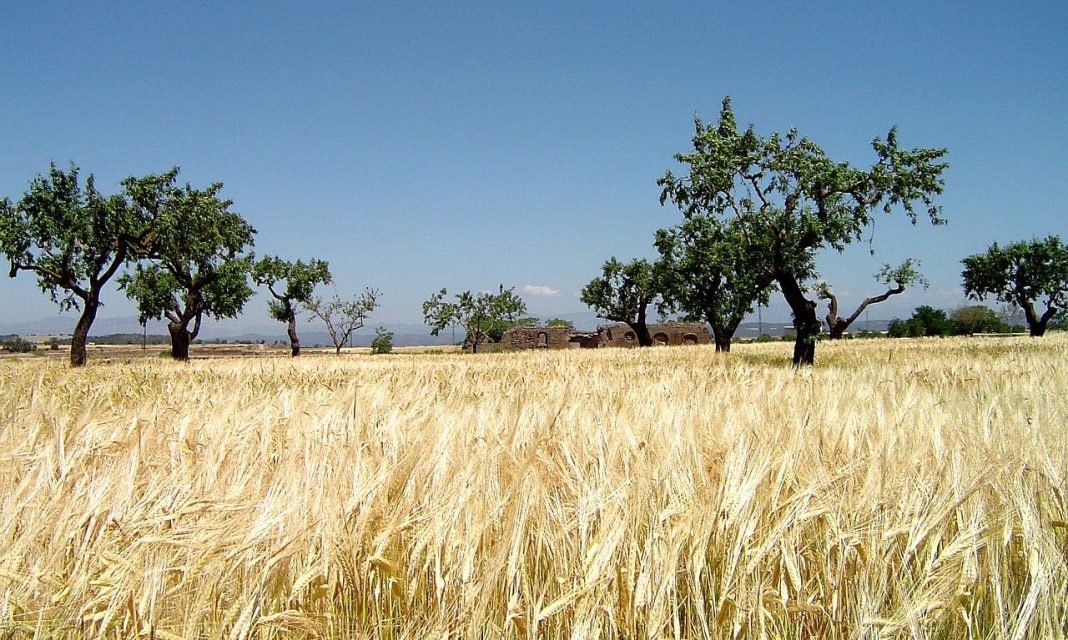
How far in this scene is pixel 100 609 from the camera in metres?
1.27

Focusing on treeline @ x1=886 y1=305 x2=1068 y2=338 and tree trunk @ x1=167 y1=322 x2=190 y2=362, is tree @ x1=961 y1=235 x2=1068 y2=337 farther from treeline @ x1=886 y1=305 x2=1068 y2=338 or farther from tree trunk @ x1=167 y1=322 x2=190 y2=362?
tree trunk @ x1=167 y1=322 x2=190 y2=362

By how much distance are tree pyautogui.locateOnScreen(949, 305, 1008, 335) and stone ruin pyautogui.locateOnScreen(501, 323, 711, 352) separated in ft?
111

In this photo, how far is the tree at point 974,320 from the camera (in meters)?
71.8

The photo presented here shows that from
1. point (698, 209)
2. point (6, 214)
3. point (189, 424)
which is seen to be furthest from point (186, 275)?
point (189, 424)

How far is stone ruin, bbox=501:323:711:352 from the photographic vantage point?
189 ft

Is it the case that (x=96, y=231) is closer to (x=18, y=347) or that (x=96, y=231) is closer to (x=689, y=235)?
(x=689, y=235)

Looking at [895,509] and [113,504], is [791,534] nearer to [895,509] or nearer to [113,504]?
[895,509]

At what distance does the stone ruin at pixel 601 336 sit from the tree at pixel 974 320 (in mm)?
Answer: 33824

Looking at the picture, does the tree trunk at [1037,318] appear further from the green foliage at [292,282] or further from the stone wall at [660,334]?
the green foliage at [292,282]

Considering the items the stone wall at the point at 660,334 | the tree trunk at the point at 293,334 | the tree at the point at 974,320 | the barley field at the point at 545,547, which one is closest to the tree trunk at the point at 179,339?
the tree trunk at the point at 293,334

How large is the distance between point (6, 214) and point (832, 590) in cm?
2635

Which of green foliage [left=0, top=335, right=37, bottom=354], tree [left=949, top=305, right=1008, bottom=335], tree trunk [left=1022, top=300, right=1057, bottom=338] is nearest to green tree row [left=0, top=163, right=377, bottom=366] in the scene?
green foliage [left=0, top=335, right=37, bottom=354]

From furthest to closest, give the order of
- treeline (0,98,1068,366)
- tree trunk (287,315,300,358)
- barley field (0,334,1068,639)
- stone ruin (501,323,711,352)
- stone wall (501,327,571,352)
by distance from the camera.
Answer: stone ruin (501,323,711,352) < stone wall (501,327,571,352) < tree trunk (287,315,300,358) < treeline (0,98,1068,366) < barley field (0,334,1068,639)

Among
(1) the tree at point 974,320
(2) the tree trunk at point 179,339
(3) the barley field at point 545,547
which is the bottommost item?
(3) the barley field at point 545,547
